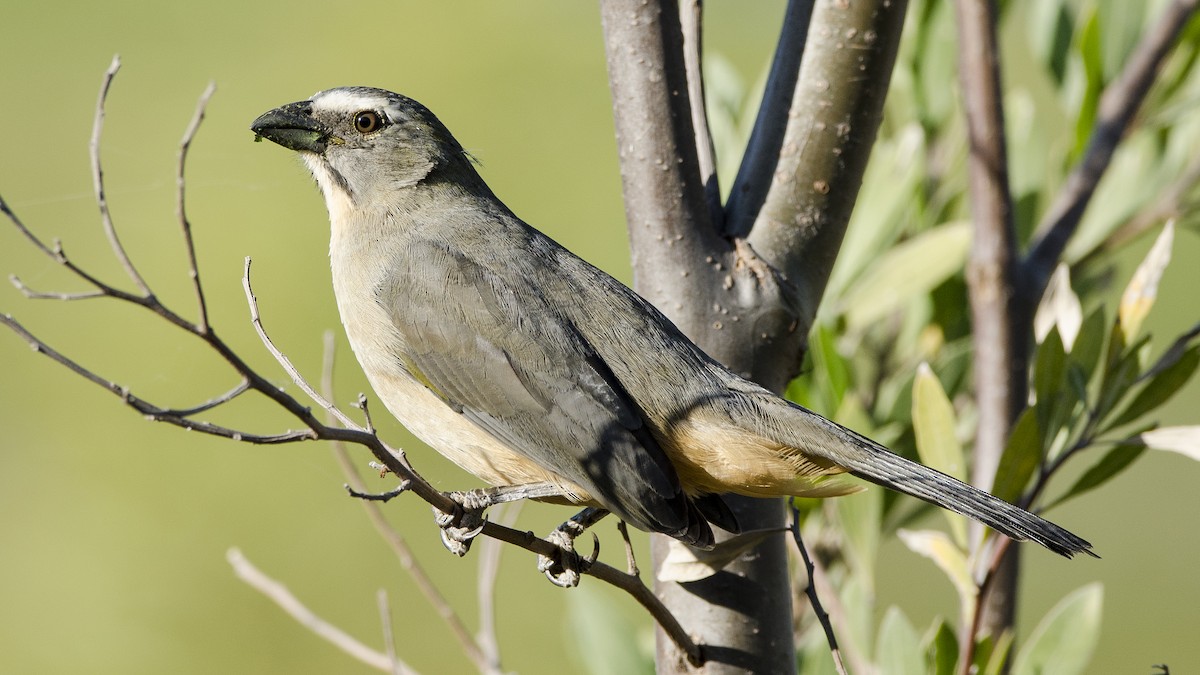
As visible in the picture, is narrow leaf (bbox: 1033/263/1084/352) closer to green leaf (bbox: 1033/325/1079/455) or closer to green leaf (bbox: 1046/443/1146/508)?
green leaf (bbox: 1033/325/1079/455)

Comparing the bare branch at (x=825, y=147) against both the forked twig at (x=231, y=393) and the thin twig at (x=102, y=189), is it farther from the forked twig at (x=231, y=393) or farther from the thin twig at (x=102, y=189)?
the thin twig at (x=102, y=189)

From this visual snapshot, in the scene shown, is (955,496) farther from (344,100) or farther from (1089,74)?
(344,100)

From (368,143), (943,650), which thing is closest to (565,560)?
(943,650)

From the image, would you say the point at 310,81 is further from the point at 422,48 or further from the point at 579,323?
the point at 579,323

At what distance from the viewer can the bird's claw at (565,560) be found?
102 inches

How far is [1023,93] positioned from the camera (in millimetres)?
Result: 4238

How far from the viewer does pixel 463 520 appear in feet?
8.45

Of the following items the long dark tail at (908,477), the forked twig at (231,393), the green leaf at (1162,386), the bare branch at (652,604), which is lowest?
the bare branch at (652,604)

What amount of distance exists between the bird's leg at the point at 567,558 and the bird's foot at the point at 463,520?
0.55ft

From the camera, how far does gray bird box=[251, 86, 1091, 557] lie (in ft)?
8.76

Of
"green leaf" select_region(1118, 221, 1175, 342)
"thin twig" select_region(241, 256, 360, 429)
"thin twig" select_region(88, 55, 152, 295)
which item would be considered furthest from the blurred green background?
"thin twig" select_region(88, 55, 152, 295)

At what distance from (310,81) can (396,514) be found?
327 cm

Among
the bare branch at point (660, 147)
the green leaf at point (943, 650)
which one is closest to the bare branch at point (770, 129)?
the bare branch at point (660, 147)

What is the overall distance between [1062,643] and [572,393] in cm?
135
